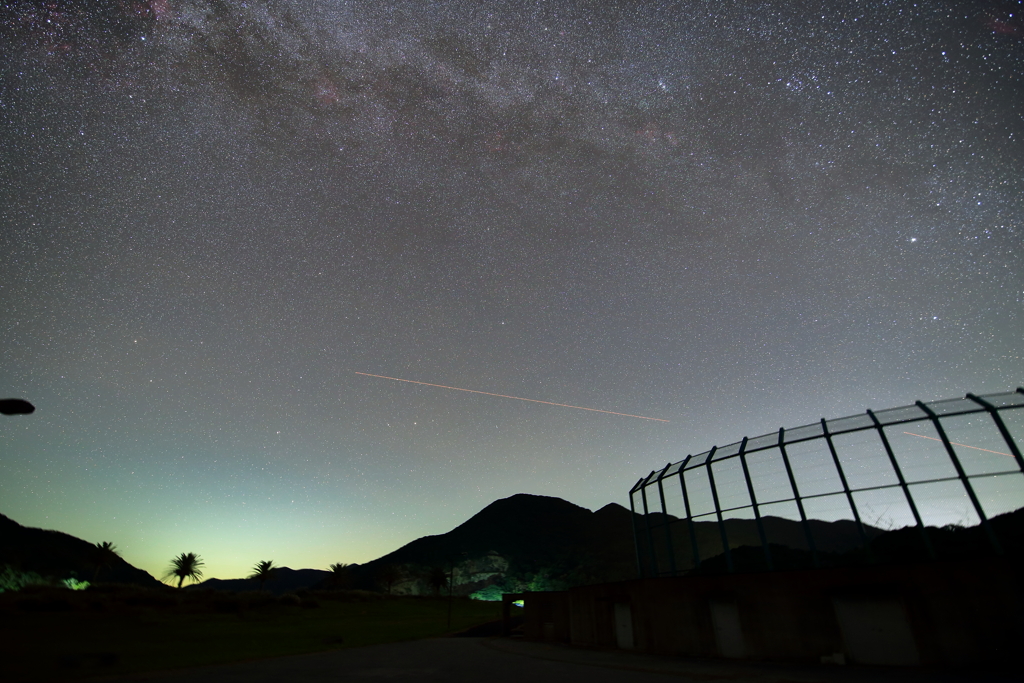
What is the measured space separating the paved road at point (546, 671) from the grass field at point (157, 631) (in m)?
4.19

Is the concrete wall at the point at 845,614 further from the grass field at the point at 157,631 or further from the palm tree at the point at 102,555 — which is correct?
the palm tree at the point at 102,555

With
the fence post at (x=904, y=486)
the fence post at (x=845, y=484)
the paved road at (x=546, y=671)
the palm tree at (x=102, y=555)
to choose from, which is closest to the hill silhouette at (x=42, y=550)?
the palm tree at (x=102, y=555)

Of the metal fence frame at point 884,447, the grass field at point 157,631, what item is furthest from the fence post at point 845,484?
the grass field at point 157,631

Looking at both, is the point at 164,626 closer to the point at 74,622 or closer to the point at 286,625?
the point at 74,622

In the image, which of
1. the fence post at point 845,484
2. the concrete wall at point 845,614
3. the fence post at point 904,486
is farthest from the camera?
the fence post at point 845,484

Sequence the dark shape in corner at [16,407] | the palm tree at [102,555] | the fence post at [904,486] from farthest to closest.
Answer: the palm tree at [102,555] → the fence post at [904,486] → the dark shape in corner at [16,407]

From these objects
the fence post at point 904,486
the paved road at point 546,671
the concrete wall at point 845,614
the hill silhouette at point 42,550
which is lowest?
the paved road at point 546,671

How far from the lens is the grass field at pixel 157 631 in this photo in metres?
20.8

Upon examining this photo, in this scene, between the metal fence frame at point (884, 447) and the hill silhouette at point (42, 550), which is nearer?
the metal fence frame at point (884, 447)

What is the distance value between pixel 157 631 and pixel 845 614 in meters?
46.3

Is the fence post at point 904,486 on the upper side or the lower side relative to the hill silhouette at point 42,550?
lower

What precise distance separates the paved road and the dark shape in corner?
1145 centimetres

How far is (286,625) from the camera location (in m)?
50.1

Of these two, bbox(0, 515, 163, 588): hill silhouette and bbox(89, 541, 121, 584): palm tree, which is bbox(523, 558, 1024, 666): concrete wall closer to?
bbox(89, 541, 121, 584): palm tree
